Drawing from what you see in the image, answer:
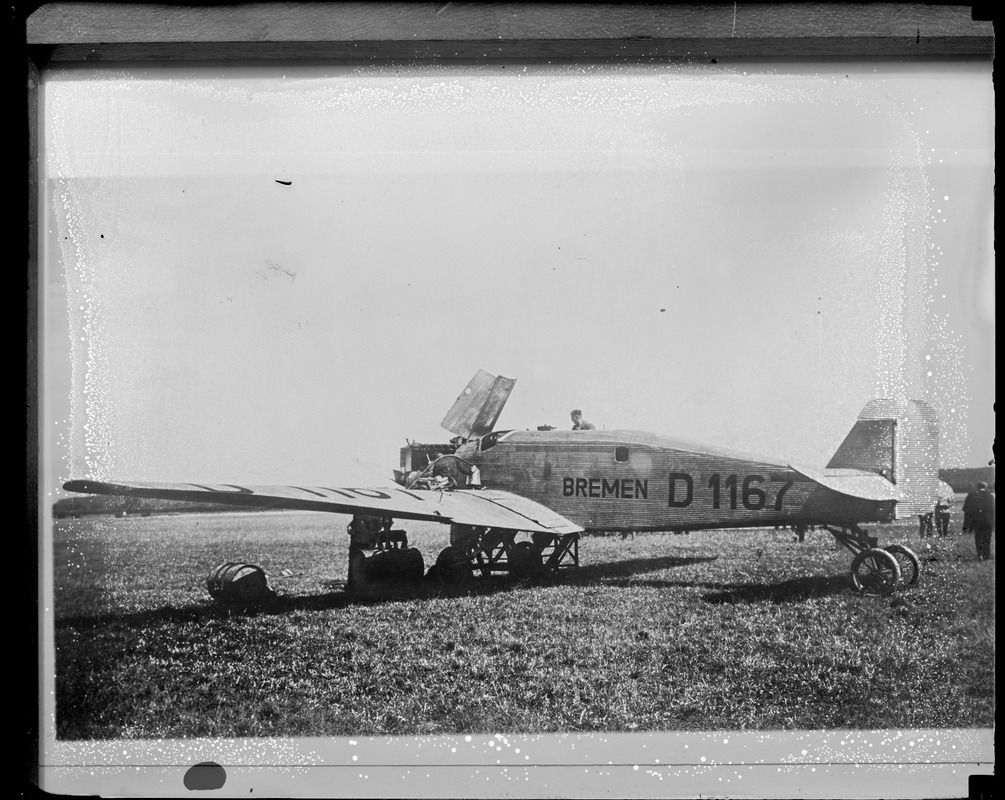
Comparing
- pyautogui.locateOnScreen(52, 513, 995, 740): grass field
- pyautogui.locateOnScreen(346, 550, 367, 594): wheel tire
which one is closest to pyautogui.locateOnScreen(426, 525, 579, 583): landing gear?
pyautogui.locateOnScreen(52, 513, 995, 740): grass field

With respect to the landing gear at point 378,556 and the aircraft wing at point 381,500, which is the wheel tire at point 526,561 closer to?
the aircraft wing at point 381,500

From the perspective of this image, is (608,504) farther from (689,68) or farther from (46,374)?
(46,374)

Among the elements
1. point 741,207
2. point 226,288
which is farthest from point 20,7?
point 741,207

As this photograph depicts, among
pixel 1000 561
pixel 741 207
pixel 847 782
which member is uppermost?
pixel 741 207

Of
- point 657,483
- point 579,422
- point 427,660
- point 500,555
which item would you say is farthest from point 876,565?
point 427,660

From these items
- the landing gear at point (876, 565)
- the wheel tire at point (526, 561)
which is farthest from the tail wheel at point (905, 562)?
the wheel tire at point (526, 561)

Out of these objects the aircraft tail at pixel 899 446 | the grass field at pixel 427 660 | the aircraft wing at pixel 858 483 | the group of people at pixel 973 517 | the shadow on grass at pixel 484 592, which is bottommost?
the grass field at pixel 427 660
